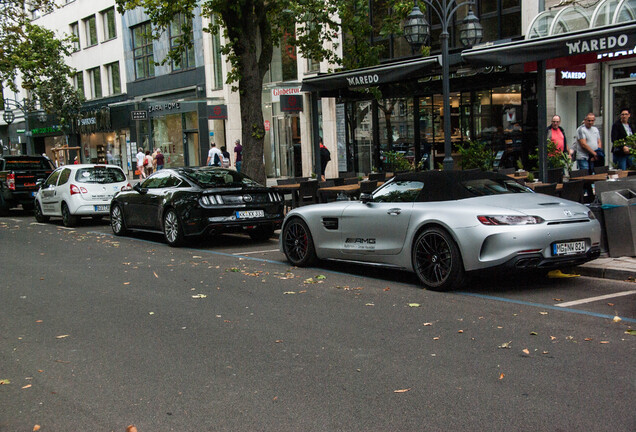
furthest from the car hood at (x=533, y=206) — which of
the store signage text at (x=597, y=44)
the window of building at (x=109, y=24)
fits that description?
the window of building at (x=109, y=24)

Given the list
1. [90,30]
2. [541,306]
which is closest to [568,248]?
[541,306]

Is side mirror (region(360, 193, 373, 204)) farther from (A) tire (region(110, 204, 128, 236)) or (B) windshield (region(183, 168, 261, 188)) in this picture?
(A) tire (region(110, 204, 128, 236))

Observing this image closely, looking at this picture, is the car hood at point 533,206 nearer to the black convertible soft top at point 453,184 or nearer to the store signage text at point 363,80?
the black convertible soft top at point 453,184

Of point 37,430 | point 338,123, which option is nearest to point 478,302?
point 37,430

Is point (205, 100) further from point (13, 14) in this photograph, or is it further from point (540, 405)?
point (540, 405)

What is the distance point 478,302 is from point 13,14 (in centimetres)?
2650

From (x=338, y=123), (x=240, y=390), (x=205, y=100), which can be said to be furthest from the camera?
(x=205, y=100)

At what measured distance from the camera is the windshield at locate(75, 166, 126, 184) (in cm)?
1802

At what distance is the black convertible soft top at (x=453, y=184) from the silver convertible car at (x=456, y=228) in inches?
0.5

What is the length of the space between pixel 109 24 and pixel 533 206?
42.1m

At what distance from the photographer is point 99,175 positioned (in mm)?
18250

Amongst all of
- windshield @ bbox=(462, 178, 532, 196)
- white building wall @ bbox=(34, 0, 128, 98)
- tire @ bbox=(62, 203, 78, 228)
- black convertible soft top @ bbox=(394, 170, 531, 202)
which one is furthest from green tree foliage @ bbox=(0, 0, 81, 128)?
windshield @ bbox=(462, 178, 532, 196)

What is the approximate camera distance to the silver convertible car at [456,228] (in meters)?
7.28

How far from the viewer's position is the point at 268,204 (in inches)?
502
